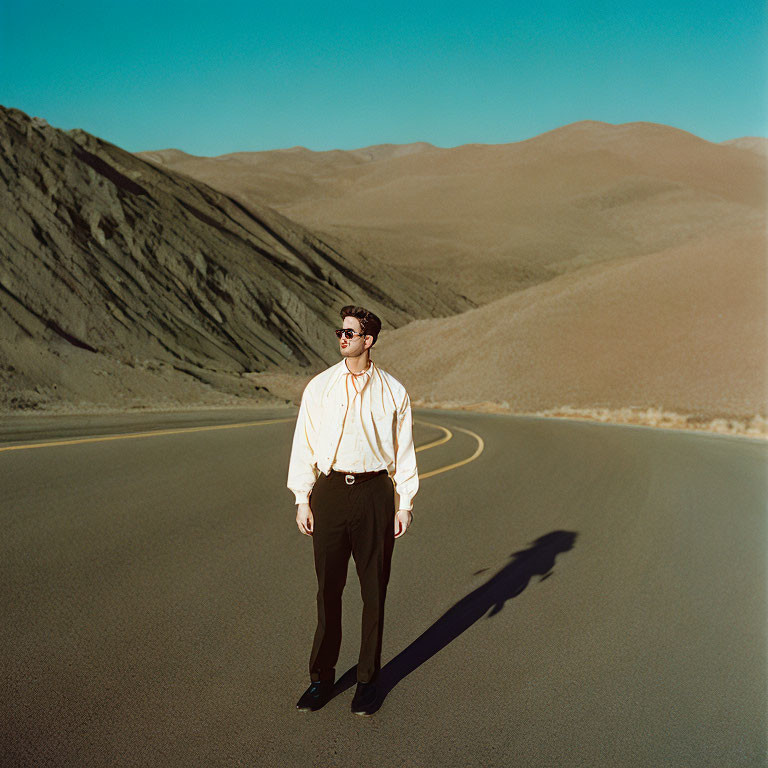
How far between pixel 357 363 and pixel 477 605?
271 cm

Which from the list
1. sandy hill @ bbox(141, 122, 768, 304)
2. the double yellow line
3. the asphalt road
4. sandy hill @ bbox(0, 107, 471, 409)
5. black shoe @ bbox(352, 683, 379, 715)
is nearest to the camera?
the asphalt road

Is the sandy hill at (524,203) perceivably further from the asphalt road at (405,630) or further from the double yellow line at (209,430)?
the asphalt road at (405,630)

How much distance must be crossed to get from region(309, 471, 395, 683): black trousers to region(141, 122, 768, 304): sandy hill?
307 ft

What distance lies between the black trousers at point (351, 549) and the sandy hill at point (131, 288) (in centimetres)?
2384

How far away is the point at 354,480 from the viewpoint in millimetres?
4270

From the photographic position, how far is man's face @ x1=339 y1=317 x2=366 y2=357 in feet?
13.9

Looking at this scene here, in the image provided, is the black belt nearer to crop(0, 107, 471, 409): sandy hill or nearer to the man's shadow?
the man's shadow

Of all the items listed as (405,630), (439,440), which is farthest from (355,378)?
(439,440)

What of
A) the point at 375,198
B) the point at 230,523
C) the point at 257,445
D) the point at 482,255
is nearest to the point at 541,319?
the point at 257,445

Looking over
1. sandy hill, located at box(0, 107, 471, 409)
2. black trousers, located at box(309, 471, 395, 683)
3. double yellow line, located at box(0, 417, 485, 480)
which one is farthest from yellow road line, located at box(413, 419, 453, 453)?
sandy hill, located at box(0, 107, 471, 409)

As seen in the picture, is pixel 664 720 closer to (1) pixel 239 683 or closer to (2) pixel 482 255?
(1) pixel 239 683

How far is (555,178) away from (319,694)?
169175mm

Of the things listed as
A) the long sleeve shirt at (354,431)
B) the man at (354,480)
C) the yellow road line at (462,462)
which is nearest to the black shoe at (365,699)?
the man at (354,480)

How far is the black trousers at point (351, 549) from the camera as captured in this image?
169 inches
